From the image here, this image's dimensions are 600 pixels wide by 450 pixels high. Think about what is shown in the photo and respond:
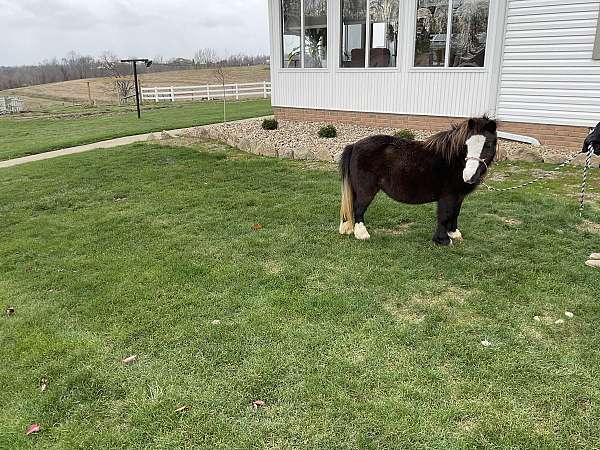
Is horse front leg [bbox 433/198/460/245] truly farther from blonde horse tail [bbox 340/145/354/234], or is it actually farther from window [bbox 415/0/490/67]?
window [bbox 415/0/490/67]

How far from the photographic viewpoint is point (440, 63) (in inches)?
361

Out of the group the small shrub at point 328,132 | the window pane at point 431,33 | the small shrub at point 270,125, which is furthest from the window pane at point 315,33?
the window pane at point 431,33

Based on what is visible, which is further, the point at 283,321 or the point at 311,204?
the point at 311,204

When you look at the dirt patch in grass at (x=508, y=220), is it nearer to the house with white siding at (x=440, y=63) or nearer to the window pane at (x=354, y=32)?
the house with white siding at (x=440, y=63)

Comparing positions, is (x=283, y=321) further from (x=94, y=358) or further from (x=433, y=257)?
(x=433, y=257)

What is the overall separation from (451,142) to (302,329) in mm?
1996

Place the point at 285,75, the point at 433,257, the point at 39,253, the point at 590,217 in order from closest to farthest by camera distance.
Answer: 1. the point at 433,257
2. the point at 39,253
3. the point at 590,217
4. the point at 285,75

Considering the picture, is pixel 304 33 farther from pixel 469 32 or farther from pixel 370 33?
pixel 469 32

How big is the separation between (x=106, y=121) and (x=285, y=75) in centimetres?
841

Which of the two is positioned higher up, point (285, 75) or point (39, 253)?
point (285, 75)

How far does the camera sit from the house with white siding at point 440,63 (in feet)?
25.5

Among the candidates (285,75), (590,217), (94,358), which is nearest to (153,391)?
(94,358)

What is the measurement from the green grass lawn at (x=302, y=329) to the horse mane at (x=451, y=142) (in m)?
0.89

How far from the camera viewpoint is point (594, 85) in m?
7.58
